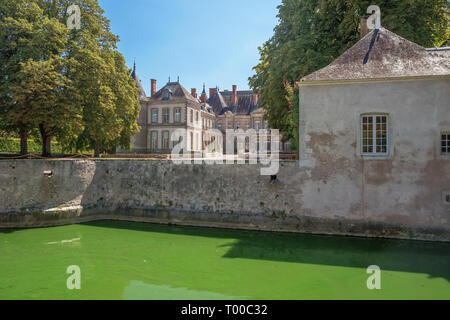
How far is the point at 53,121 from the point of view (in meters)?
12.2

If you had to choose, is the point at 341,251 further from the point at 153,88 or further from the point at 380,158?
the point at 153,88

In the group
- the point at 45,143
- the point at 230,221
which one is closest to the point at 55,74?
the point at 45,143

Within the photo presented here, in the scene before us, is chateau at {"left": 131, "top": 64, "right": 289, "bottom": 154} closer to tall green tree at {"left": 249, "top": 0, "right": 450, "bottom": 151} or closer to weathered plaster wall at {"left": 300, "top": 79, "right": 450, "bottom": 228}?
tall green tree at {"left": 249, "top": 0, "right": 450, "bottom": 151}

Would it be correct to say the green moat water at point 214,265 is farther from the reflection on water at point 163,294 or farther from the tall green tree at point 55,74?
the tall green tree at point 55,74

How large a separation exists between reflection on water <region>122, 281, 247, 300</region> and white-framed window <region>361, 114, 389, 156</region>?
6033mm

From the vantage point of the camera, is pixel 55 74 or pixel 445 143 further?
pixel 55 74

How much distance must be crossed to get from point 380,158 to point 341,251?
9.90 feet

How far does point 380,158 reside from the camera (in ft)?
29.8

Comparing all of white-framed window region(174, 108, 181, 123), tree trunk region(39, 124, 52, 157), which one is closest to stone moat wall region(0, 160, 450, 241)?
tree trunk region(39, 124, 52, 157)

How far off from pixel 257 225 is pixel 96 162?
7012 millimetres

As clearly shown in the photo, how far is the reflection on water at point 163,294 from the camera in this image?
5.89 meters

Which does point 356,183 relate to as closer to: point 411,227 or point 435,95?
point 411,227

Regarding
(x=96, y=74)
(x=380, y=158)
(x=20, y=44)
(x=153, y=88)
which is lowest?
(x=380, y=158)

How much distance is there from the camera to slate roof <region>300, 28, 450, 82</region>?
29.0ft
